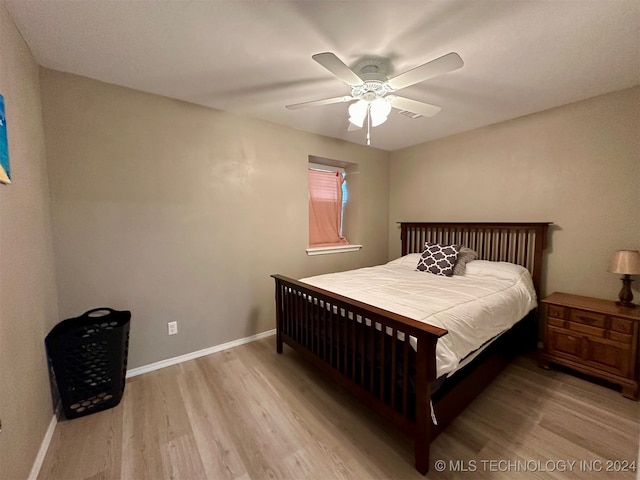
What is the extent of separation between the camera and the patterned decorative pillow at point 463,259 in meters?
2.72

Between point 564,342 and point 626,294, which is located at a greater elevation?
point 626,294

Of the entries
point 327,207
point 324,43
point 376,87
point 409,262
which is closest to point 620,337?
point 409,262

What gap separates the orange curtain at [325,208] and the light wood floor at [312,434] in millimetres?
1939

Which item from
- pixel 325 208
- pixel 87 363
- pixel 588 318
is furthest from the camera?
pixel 325 208

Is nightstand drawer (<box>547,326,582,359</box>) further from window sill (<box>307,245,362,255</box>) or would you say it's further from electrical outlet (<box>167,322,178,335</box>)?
electrical outlet (<box>167,322,178,335</box>)

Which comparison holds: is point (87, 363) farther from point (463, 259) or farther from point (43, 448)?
point (463, 259)

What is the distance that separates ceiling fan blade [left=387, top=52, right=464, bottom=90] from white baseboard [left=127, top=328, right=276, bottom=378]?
8.50 feet

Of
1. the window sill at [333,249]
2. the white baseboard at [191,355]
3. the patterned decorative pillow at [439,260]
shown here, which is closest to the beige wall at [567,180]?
the patterned decorative pillow at [439,260]

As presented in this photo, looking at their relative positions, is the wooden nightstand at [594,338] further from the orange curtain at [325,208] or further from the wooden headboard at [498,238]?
the orange curtain at [325,208]

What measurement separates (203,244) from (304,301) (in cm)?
112

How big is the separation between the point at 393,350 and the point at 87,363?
1954mm

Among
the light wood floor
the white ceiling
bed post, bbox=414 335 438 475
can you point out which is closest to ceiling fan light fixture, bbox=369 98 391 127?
the white ceiling

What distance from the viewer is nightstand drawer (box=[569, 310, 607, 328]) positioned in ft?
6.42

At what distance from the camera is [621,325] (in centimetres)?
188
